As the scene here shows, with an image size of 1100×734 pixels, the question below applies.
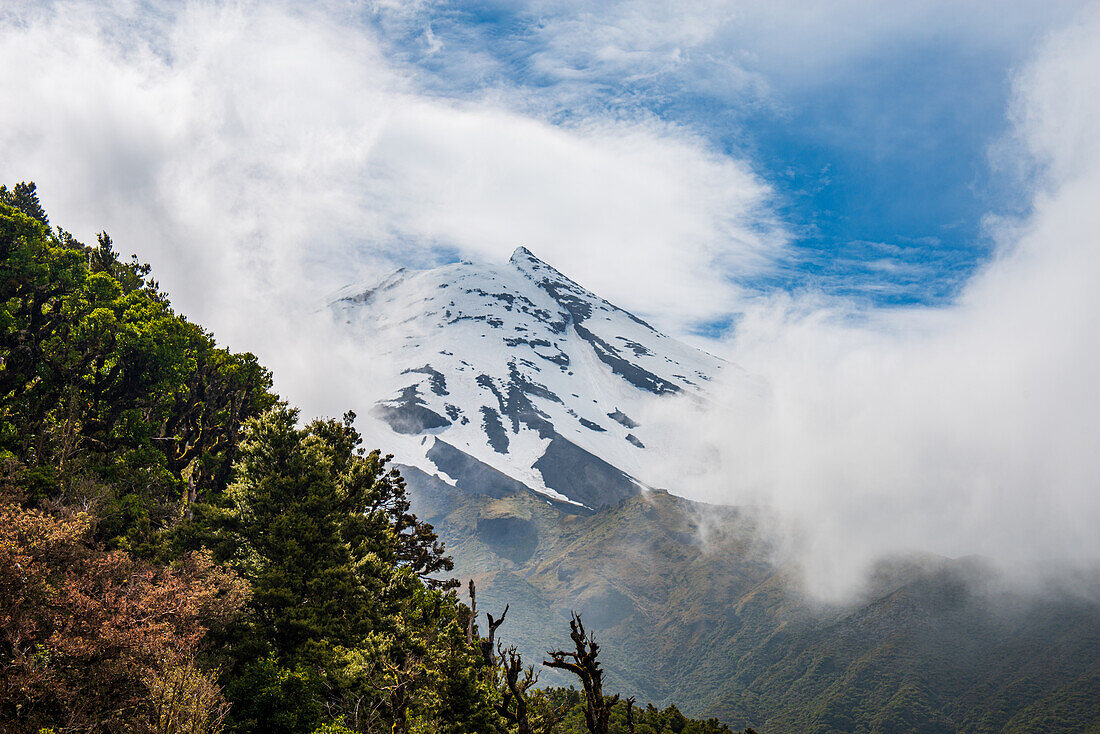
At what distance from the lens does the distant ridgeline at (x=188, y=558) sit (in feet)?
75.4

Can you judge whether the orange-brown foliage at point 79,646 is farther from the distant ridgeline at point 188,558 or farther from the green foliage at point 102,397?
the green foliage at point 102,397

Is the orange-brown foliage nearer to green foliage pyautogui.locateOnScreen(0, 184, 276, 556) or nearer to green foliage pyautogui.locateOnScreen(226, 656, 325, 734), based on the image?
green foliage pyautogui.locateOnScreen(226, 656, 325, 734)

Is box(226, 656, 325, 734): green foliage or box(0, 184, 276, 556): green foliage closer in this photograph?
box(226, 656, 325, 734): green foliage

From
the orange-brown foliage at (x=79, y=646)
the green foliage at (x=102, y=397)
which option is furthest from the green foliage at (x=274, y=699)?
the green foliage at (x=102, y=397)

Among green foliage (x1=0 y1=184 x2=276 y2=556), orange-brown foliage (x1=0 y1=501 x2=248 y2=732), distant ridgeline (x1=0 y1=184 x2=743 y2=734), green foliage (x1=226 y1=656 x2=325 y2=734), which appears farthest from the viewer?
green foliage (x1=0 y1=184 x2=276 y2=556)

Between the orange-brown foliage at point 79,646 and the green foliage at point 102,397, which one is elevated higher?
the green foliage at point 102,397

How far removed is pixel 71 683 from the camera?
888 inches

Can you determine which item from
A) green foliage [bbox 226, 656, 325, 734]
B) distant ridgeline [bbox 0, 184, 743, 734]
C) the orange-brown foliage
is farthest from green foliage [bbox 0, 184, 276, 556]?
the orange-brown foliage

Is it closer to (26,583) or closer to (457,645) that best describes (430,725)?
(457,645)

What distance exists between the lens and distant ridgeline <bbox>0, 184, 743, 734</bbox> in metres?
23.0

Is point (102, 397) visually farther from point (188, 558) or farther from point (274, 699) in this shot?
point (274, 699)

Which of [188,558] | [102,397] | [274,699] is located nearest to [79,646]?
[274,699]

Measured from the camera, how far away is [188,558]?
35.8 m

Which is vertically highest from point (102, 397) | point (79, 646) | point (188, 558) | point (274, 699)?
point (102, 397)
